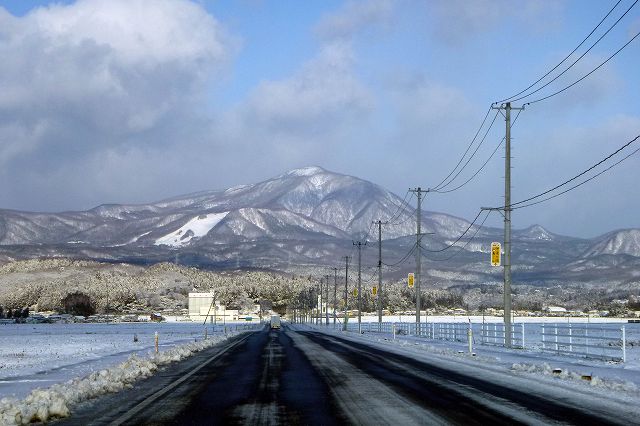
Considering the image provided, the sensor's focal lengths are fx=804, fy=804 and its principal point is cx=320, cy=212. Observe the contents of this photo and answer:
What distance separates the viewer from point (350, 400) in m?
16.8

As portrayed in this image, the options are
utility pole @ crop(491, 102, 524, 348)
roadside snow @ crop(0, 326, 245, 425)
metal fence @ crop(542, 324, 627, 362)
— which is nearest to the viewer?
roadside snow @ crop(0, 326, 245, 425)

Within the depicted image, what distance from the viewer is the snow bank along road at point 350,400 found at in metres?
14.1

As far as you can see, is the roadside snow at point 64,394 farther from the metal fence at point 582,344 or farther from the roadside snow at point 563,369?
the metal fence at point 582,344

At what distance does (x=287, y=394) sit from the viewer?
18.2m

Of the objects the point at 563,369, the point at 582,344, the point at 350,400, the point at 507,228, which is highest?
the point at 507,228

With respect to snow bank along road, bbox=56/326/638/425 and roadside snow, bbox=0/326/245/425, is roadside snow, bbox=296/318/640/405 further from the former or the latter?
roadside snow, bbox=0/326/245/425

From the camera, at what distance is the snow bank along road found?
554 inches

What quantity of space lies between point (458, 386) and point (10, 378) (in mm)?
13796

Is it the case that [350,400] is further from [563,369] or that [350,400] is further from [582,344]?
[582,344]

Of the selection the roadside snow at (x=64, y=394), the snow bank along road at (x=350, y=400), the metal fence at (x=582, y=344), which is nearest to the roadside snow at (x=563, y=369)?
the metal fence at (x=582, y=344)

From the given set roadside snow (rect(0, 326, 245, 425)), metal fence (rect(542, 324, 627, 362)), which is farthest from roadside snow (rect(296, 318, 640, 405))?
roadside snow (rect(0, 326, 245, 425))

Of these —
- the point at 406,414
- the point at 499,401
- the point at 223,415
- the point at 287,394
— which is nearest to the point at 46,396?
the point at 223,415

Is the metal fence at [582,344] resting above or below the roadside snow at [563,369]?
above

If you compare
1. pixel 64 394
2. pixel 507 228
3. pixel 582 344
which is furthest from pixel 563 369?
pixel 507 228
